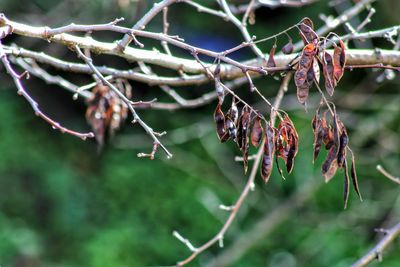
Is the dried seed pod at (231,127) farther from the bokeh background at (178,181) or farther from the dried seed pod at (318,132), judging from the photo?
the bokeh background at (178,181)

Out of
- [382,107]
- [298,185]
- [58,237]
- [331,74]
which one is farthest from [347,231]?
[331,74]

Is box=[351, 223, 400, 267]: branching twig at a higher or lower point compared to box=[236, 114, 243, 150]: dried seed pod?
lower

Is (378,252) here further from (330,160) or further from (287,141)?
(287,141)

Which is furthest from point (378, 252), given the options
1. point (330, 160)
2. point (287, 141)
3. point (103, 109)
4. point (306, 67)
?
point (103, 109)

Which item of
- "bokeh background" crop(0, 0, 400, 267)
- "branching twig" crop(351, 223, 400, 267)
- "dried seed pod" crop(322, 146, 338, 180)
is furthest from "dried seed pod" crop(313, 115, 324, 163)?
"bokeh background" crop(0, 0, 400, 267)

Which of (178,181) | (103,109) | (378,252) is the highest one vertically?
(178,181)

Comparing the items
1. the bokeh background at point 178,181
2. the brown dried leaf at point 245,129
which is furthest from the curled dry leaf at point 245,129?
the bokeh background at point 178,181

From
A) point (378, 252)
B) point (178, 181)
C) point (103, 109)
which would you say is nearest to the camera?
point (378, 252)

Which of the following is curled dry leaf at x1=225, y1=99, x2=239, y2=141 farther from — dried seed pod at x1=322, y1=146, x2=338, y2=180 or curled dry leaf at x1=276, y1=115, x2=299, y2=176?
dried seed pod at x1=322, y1=146, x2=338, y2=180

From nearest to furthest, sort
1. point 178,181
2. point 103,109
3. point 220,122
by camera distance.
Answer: point 220,122
point 103,109
point 178,181
